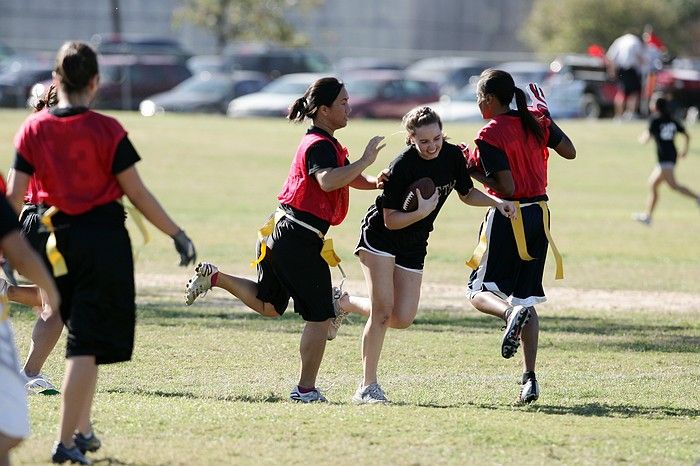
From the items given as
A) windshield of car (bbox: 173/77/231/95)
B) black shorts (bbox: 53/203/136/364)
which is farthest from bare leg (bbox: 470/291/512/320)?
windshield of car (bbox: 173/77/231/95)

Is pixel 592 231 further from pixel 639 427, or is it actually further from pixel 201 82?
pixel 201 82

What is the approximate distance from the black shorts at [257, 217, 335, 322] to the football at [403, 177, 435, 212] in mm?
544

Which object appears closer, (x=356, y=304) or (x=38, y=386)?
(x=38, y=386)

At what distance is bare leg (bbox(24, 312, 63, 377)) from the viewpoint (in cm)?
786

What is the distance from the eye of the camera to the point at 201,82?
39.9 metres

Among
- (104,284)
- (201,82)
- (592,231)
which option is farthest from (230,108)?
(104,284)

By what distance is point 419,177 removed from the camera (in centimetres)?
783

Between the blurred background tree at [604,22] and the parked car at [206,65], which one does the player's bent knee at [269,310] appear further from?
the blurred background tree at [604,22]

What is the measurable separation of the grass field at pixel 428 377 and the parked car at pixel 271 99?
17.5 m

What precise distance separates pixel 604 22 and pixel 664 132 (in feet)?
114

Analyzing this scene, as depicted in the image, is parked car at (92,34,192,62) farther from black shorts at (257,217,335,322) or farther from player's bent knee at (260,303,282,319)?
black shorts at (257,217,335,322)

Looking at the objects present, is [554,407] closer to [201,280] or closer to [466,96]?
[201,280]

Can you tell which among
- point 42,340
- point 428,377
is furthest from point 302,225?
point 428,377

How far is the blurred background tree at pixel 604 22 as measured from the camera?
175 ft
